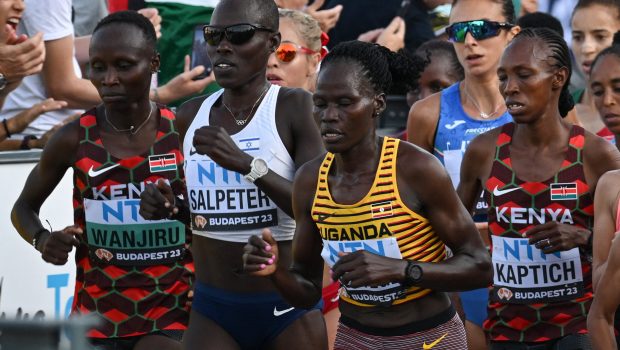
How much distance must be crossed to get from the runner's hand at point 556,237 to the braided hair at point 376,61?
972 mm

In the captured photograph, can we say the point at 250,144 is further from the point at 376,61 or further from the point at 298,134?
the point at 376,61

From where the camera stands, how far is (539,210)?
5723 millimetres

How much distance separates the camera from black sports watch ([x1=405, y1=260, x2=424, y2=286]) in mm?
4625

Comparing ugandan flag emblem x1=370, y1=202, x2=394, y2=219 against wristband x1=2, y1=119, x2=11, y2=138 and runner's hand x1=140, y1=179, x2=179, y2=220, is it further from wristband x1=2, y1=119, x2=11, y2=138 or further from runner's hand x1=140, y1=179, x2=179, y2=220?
wristband x1=2, y1=119, x2=11, y2=138

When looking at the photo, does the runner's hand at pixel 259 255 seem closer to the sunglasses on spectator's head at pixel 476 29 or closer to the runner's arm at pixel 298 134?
the runner's arm at pixel 298 134

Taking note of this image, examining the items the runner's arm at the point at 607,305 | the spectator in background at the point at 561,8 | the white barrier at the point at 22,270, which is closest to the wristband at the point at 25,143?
the white barrier at the point at 22,270

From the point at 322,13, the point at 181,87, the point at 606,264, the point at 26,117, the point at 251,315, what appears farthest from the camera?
the point at 322,13

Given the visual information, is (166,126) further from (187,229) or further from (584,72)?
(584,72)

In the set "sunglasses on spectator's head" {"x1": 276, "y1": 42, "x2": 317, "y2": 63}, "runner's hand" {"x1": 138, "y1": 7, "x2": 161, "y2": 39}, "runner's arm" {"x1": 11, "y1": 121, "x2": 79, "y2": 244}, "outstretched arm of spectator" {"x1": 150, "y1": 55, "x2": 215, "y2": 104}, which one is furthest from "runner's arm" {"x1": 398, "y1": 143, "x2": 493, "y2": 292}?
"runner's hand" {"x1": 138, "y1": 7, "x2": 161, "y2": 39}

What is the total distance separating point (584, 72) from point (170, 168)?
4.55 metres

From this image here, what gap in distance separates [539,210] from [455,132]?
55.9 inches

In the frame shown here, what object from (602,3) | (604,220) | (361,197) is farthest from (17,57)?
(602,3)

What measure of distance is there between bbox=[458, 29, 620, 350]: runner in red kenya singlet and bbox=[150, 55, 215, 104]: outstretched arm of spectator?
8.96 feet

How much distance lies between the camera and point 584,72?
30.8 feet
